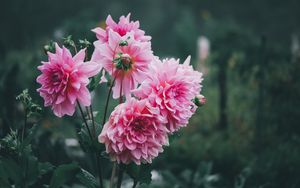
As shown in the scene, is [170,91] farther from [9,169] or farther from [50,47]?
[9,169]

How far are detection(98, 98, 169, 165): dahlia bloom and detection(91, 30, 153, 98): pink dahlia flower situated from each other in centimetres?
9

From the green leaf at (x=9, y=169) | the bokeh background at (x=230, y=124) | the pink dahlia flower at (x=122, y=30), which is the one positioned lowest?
the green leaf at (x=9, y=169)

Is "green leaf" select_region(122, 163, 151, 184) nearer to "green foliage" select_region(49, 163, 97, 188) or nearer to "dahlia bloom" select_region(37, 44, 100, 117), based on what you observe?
"green foliage" select_region(49, 163, 97, 188)

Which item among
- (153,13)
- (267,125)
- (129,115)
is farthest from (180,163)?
(153,13)

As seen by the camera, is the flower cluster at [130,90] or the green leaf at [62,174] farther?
the green leaf at [62,174]

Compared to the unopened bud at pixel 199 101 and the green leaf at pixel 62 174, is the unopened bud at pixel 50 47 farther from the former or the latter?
the unopened bud at pixel 199 101

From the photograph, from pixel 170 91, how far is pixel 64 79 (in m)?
0.32

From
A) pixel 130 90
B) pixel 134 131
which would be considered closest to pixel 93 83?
pixel 130 90

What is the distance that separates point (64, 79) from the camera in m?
1.26

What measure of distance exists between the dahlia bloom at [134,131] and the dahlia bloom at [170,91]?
0.04 m

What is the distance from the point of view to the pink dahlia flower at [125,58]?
4.32 feet

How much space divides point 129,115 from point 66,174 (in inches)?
12.7

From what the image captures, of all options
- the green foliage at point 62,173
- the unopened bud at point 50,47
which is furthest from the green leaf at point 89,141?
the unopened bud at point 50,47

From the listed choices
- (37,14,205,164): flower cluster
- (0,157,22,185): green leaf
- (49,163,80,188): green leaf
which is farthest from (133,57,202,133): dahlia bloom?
(0,157,22,185): green leaf
